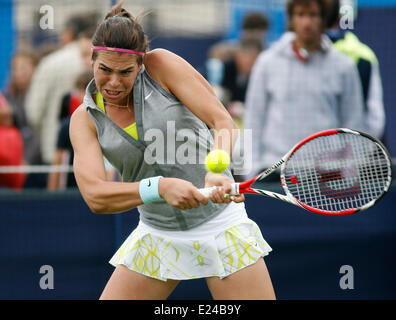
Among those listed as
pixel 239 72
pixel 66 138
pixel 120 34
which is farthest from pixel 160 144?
pixel 239 72

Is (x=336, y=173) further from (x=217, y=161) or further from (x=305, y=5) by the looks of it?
(x=305, y=5)

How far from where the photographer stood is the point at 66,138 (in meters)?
6.02

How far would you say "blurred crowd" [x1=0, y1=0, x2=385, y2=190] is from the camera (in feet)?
19.1

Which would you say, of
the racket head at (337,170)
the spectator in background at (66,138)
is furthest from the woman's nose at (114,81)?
the spectator in background at (66,138)

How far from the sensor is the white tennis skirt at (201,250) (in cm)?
358

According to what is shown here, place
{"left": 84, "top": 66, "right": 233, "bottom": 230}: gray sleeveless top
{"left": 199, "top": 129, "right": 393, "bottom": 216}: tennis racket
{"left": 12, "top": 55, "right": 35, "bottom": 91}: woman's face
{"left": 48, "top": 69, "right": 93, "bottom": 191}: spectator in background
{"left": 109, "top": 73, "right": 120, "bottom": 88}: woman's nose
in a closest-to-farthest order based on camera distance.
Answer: {"left": 109, "top": 73, "right": 120, "bottom": 88}: woman's nose, {"left": 84, "top": 66, "right": 233, "bottom": 230}: gray sleeveless top, {"left": 199, "top": 129, "right": 393, "bottom": 216}: tennis racket, {"left": 48, "top": 69, "right": 93, "bottom": 191}: spectator in background, {"left": 12, "top": 55, "right": 35, "bottom": 91}: woman's face

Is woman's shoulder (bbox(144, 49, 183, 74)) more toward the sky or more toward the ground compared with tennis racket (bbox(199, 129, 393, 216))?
more toward the sky

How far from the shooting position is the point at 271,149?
19.2 ft

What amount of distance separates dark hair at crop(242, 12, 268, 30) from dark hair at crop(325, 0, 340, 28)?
1.76 ft

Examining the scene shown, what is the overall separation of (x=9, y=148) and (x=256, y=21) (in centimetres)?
216
